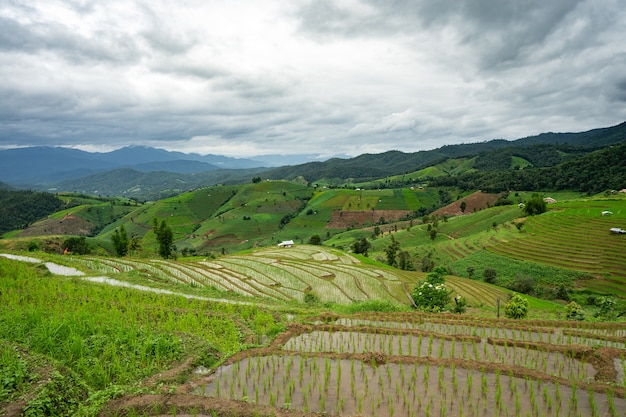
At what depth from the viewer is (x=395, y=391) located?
11227 millimetres

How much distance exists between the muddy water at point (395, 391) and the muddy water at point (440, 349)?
171cm

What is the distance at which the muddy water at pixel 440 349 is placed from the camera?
13266 millimetres

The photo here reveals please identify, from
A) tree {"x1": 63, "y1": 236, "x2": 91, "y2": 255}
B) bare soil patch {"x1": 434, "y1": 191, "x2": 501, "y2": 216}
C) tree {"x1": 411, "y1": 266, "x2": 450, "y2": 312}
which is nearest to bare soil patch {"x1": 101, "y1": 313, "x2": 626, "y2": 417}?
tree {"x1": 411, "y1": 266, "x2": 450, "y2": 312}

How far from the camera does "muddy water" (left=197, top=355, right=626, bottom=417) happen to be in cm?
1016

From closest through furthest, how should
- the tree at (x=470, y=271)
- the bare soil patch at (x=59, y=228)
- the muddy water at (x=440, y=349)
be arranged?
the muddy water at (x=440, y=349) → the tree at (x=470, y=271) → the bare soil patch at (x=59, y=228)

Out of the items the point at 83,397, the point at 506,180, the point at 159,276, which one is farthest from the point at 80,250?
the point at 506,180

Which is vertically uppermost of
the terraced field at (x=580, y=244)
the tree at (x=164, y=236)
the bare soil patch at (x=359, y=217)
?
the tree at (x=164, y=236)

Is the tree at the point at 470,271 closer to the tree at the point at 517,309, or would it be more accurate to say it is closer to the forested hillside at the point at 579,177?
the tree at the point at 517,309

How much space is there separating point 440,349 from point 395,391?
4.67 m

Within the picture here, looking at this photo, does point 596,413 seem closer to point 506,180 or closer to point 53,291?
point 53,291

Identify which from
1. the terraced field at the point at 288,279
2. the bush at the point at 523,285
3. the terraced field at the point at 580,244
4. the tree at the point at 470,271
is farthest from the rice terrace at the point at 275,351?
the terraced field at the point at 580,244

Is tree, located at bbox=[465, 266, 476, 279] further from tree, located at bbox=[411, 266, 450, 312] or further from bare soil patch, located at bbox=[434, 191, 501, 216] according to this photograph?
bare soil patch, located at bbox=[434, 191, 501, 216]

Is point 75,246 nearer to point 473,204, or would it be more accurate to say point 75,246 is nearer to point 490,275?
point 490,275

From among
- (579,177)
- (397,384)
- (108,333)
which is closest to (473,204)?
(579,177)
